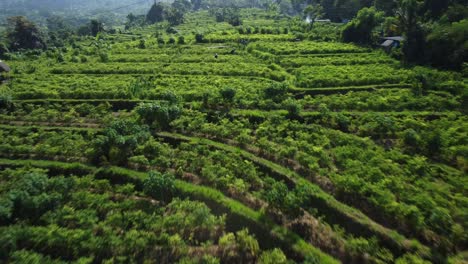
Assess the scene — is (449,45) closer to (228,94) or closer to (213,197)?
(228,94)

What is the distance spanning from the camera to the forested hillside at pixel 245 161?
45.4 ft

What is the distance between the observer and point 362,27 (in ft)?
162

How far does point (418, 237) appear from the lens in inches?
570

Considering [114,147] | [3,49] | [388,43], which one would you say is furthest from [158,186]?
[3,49]

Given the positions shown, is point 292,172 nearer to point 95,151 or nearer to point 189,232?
point 189,232

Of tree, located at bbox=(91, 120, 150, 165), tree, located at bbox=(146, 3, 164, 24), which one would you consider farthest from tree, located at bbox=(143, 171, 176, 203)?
tree, located at bbox=(146, 3, 164, 24)

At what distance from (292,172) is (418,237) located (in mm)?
7763

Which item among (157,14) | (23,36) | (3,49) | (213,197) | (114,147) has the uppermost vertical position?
(157,14)

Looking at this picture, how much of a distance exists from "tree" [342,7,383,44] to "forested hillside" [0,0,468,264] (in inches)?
311

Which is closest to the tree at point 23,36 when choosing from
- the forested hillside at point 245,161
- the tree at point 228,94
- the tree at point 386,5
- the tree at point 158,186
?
the forested hillside at point 245,161

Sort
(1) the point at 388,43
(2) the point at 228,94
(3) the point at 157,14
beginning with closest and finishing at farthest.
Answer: (2) the point at 228,94
(1) the point at 388,43
(3) the point at 157,14

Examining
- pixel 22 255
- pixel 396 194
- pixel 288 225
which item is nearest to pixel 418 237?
pixel 396 194

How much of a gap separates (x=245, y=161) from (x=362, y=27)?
42.5 meters

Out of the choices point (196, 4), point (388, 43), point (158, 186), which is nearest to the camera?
point (158, 186)
